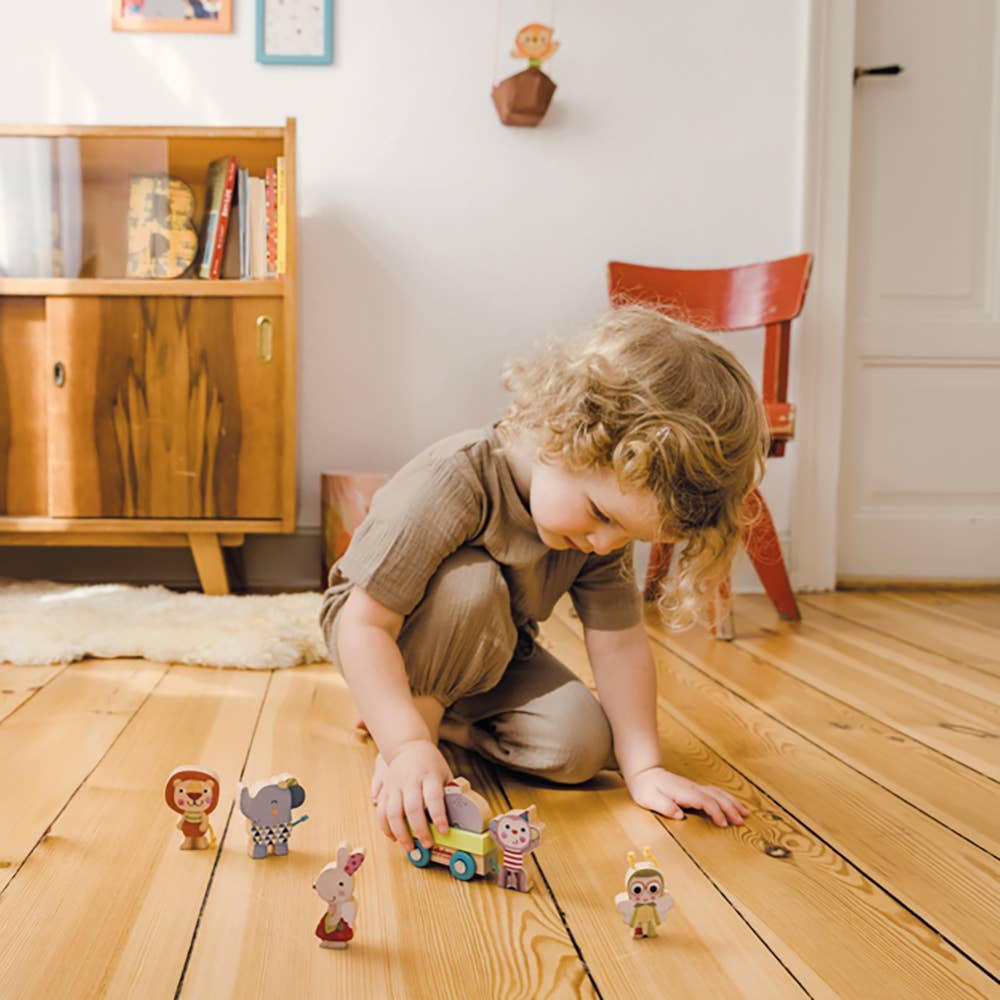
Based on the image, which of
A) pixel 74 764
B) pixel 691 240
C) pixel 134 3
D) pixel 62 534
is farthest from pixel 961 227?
pixel 74 764

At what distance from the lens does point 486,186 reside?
7.78 feet

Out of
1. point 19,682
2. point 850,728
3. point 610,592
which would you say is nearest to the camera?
point 610,592

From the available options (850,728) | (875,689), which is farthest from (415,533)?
(875,689)

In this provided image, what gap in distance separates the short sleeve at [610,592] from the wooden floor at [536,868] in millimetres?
174

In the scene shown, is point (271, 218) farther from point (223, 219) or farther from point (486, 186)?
point (486, 186)

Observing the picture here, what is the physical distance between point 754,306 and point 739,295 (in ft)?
0.17

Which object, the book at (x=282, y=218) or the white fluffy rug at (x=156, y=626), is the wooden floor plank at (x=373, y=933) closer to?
the white fluffy rug at (x=156, y=626)

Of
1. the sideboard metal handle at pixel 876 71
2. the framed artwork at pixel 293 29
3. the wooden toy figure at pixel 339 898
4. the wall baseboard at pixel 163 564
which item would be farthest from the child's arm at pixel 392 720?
the sideboard metal handle at pixel 876 71

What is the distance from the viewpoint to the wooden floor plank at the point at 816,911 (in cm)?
67

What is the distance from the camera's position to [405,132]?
2.35 metres

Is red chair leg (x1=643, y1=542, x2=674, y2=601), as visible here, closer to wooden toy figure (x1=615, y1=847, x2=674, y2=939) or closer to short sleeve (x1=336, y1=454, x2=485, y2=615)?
short sleeve (x1=336, y1=454, x2=485, y2=615)

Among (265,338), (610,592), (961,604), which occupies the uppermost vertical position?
(265,338)

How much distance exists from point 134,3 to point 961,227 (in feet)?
6.48

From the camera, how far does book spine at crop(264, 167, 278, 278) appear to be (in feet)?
6.82
